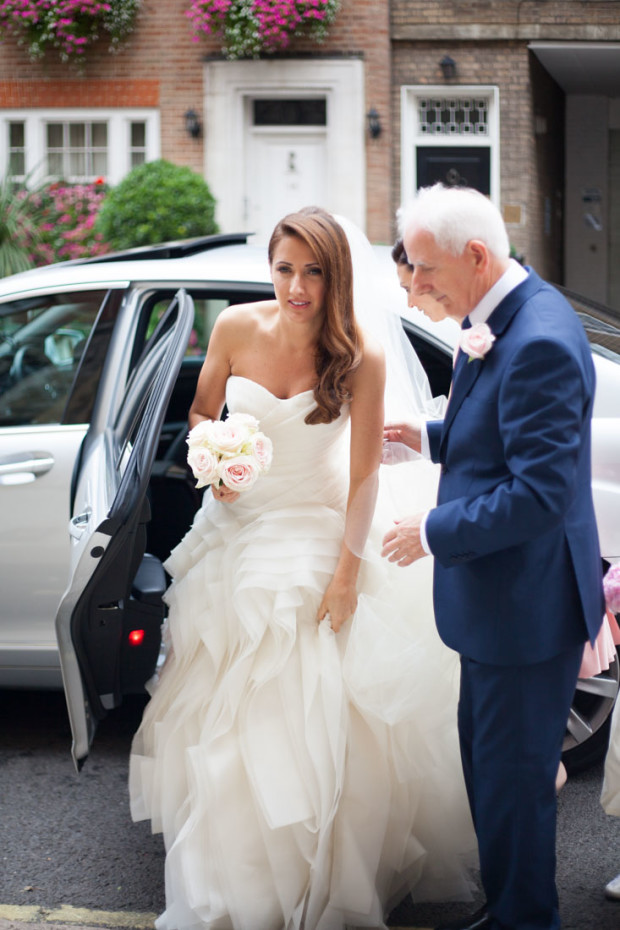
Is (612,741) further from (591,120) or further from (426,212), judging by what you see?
(591,120)

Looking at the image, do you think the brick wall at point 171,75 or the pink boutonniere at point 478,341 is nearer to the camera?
the pink boutonniere at point 478,341

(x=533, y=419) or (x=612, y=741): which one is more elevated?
(x=533, y=419)

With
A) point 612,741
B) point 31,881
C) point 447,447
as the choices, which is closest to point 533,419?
point 447,447

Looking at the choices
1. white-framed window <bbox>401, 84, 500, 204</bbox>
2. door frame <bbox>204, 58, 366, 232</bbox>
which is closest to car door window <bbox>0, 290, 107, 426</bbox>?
door frame <bbox>204, 58, 366, 232</bbox>

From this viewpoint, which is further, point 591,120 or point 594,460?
point 591,120

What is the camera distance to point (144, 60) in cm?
1243

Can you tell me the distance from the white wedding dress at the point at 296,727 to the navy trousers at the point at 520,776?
1.07 ft

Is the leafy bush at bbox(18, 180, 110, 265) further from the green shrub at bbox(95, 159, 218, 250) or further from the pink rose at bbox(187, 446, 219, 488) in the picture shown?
the pink rose at bbox(187, 446, 219, 488)

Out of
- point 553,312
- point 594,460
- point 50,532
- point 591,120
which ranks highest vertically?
point 591,120

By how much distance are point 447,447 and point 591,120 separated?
14.4m

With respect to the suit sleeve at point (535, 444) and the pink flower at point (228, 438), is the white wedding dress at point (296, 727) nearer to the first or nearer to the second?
the pink flower at point (228, 438)

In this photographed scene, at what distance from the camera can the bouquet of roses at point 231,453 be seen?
280 centimetres

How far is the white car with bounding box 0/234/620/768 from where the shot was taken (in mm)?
2736

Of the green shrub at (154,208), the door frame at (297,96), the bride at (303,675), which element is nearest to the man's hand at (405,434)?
the bride at (303,675)
